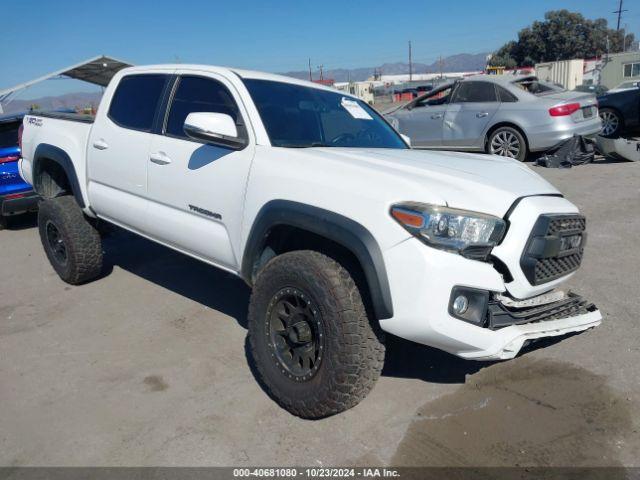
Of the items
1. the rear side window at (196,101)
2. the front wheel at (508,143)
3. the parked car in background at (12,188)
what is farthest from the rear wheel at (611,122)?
the parked car in background at (12,188)

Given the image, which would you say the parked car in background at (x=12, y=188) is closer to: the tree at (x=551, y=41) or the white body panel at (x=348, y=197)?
the white body panel at (x=348, y=197)

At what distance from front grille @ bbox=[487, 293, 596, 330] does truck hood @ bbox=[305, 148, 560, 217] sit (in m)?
0.46

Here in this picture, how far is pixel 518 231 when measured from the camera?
2.49m

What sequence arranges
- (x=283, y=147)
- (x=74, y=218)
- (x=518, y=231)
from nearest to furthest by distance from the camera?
(x=518, y=231), (x=283, y=147), (x=74, y=218)

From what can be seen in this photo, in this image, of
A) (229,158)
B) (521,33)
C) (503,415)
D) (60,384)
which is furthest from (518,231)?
(521,33)

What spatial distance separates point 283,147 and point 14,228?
626 cm

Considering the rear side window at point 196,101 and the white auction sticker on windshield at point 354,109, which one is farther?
the white auction sticker on windshield at point 354,109

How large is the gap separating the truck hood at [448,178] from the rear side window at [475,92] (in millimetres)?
6858

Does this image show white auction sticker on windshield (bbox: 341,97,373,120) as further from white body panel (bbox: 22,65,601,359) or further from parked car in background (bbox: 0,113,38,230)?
parked car in background (bbox: 0,113,38,230)

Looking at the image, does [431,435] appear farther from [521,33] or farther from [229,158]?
[521,33]

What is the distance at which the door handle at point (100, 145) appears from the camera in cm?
428

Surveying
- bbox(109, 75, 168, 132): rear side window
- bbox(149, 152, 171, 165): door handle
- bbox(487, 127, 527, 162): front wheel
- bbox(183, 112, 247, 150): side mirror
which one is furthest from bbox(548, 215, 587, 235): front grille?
bbox(487, 127, 527, 162): front wheel

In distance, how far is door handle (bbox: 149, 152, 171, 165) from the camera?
365 centimetres

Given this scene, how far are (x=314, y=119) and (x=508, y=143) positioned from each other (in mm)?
6816
